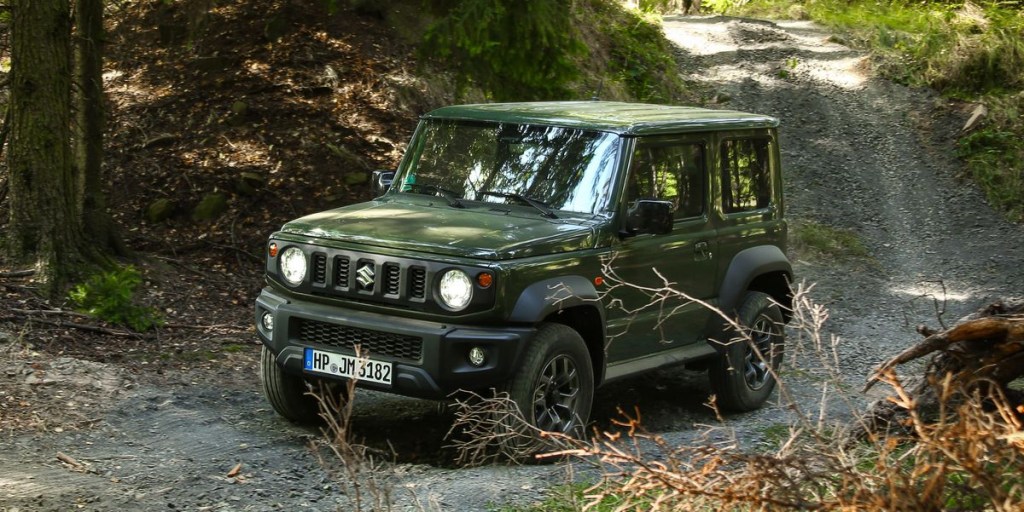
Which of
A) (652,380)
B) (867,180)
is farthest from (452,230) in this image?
(867,180)

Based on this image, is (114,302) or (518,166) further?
(114,302)

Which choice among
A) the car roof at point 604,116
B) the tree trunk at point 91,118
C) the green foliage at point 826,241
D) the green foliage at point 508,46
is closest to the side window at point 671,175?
the car roof at point 604,116

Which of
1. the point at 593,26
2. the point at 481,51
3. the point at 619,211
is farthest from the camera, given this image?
the point at 593,26

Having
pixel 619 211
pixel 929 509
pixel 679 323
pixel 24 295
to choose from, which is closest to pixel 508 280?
pixel 619 211

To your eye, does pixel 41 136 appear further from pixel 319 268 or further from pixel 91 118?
pixel 319 268

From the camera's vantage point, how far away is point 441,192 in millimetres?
7336

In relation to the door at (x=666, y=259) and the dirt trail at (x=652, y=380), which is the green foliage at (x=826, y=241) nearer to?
the dirt trail at (x=652, y=380)

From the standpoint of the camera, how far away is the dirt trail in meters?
5.76

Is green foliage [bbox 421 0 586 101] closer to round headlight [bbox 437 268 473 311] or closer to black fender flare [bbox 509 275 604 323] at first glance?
black fender flare [bbox 509 275 604 323]

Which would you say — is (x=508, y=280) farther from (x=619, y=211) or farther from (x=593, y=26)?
(x=593, y=26)

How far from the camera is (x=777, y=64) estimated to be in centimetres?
2100

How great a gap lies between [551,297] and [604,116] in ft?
5.27

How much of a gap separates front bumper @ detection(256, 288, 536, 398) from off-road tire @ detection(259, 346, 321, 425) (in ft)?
1.61

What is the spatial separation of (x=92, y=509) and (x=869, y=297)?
9.95 metres
